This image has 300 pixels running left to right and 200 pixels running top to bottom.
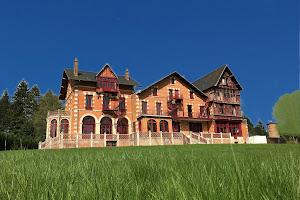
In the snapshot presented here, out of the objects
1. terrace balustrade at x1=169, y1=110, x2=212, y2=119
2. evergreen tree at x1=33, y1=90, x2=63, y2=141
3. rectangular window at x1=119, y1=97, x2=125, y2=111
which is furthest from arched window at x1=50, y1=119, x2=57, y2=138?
terrace balustrade at x1=169, y1=110, x2=212, y2=119

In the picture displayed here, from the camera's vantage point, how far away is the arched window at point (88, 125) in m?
29.5

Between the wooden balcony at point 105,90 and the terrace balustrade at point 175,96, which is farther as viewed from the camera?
the terrace balustrade at point 175,96

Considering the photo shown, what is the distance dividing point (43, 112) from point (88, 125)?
2372 centimetres

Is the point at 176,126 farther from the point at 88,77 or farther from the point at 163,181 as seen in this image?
the point at 163,181

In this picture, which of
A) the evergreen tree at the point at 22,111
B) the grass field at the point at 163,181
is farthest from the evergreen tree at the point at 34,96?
the grass field at the point at 163,181

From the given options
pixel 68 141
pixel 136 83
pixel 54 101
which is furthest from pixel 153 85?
pixel 54 101

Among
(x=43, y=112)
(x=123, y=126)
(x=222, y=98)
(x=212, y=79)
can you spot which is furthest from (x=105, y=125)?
(x=43, y=112)

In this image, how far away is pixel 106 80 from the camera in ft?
105

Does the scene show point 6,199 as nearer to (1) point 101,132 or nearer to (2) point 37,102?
(1) point 101,132

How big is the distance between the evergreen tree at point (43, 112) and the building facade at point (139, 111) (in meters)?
11.6

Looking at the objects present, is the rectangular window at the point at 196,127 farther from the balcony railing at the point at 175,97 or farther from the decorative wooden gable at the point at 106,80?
the decorative wooden gable at the point at 106,80

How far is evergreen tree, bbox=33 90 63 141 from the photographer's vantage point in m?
46.6

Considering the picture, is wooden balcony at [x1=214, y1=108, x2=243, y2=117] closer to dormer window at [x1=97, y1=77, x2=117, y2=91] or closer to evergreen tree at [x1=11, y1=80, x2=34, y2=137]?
dormer window at [x1=97, y1=77, x2=117, y2=91]

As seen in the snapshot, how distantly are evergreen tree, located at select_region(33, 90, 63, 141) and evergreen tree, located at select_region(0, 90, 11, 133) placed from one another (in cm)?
645
